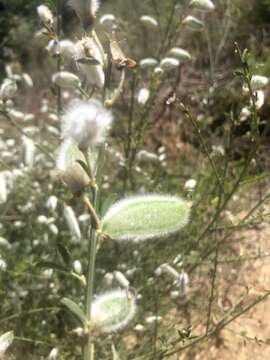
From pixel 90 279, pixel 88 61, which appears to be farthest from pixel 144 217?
pixel 88 61

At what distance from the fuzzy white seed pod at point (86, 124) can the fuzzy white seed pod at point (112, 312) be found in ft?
1.08

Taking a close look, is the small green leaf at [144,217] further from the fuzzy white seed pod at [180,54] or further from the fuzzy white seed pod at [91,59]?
the fuzzy white seed pod at [180,54]

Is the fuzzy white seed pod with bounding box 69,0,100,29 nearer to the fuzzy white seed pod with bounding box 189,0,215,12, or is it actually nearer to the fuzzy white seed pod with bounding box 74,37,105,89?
the fuzzy white seed pod with bounding box 74,37,105,89

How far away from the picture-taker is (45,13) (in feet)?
5.77

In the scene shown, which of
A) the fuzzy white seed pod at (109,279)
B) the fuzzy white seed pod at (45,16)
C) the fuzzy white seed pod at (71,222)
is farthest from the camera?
the fuzzy white seed pod at (109,279)

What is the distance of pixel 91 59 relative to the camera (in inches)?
41.7

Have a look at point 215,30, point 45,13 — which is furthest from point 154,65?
point 215,30

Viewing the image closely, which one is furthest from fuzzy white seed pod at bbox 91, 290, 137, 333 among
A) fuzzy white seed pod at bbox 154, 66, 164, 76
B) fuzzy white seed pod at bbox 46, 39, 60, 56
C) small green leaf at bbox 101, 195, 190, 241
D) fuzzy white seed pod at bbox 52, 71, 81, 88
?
fuzzy white seed pod at bbox 154, 66, 164, 76

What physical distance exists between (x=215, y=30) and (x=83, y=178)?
3727 mm

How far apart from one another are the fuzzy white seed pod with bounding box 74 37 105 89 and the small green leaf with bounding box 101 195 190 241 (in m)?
0.23

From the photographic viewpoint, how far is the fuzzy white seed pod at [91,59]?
1.07 meters

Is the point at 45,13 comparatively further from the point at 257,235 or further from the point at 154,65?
A: the point at 257,235

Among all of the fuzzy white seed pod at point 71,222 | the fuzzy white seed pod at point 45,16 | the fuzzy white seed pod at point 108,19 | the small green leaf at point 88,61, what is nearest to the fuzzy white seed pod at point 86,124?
the small green leaf at point 88,61

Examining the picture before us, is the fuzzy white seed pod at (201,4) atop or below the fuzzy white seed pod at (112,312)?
atop
